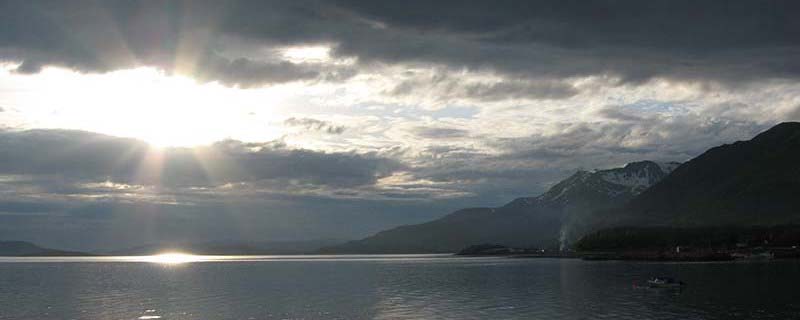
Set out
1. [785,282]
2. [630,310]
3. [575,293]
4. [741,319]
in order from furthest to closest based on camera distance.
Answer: [785,282] → [575,293] → [630,310] → [741,319]

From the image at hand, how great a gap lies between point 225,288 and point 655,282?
9897 centimetres

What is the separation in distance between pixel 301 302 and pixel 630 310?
57.5 m

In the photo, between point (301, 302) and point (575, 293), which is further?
point (575, 293)

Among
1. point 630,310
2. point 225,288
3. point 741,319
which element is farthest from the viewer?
point 225,288

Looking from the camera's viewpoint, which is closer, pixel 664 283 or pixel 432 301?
pixel 432 301

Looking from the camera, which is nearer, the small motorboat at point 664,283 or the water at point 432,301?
the water at point 432,301

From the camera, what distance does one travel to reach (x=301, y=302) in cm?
13512

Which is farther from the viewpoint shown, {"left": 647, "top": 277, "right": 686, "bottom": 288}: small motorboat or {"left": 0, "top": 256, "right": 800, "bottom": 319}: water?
{"left": 647, "top": 277, "right": 686, "bottom": 288}: small motorboat

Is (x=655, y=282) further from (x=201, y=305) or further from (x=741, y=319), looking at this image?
(x=201, y=305)

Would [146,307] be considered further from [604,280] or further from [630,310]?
[604,280]

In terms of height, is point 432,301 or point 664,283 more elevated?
point 664,283

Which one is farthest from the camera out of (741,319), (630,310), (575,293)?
(575,293)

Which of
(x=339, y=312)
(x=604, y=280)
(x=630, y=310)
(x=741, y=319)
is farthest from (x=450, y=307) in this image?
(x=604, y=280)

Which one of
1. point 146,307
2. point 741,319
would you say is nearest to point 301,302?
point 146,307
